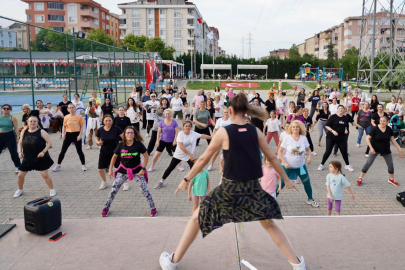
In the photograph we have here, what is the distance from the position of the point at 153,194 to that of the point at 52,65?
1373cm

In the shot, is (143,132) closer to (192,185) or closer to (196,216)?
(192,185)

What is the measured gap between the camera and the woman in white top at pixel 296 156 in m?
6.52

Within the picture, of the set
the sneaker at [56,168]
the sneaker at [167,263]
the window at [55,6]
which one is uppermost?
the window at [55,6]

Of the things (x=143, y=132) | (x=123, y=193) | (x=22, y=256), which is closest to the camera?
(x=22, y=256)

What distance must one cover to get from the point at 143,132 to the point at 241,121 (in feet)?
40.4

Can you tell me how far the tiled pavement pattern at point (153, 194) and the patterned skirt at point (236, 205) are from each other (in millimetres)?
3076

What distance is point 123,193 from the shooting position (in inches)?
296

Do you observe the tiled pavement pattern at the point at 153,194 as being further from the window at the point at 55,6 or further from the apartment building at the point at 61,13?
the window at the point at 55,6

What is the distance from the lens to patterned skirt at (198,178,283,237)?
3.31 metres

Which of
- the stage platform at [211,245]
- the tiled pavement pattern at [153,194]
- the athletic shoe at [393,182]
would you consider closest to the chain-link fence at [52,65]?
the tiled pavement pattern at [153,194]

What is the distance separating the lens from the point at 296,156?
6.54m

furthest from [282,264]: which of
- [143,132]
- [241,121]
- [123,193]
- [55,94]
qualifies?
[55,94]

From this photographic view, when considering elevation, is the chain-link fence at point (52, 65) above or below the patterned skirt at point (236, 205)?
above

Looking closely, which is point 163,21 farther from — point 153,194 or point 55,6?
point 153,194
